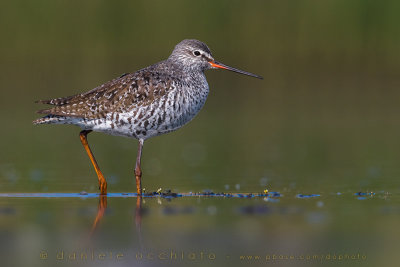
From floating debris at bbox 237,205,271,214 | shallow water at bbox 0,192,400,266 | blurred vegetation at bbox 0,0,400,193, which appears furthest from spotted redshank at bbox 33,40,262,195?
blurred vegetation at bbox 0,0,400,193

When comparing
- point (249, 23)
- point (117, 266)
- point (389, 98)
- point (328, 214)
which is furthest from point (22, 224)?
point (249, 23)

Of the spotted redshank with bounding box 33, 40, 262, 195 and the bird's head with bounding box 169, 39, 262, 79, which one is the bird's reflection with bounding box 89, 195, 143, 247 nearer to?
the spotted redshank with bounding box 33, 40, 262, 195

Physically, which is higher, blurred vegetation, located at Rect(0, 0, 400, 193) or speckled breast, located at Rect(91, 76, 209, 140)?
blurred vegetation, located at Rect(0, 0, 400, 193)

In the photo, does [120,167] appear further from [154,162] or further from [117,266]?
[117,266]

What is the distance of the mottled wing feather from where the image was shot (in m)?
10.2

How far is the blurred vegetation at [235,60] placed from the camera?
16.7m

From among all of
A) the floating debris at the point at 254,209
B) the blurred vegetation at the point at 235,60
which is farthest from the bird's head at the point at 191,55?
the blurred vegetation at the point at 235,60

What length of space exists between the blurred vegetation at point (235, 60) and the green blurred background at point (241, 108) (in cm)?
4

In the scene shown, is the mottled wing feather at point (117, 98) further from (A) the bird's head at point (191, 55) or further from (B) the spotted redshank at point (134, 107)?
(A) the bird's head at point (191, 55)

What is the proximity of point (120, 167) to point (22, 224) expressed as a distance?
4.85 metres

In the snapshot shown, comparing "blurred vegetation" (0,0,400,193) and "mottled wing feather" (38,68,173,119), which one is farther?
"blurred vegetation" (0,0,400,193)

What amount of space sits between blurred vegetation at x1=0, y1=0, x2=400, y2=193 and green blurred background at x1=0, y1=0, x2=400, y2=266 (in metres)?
0.04

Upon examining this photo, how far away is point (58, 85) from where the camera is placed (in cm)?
2188

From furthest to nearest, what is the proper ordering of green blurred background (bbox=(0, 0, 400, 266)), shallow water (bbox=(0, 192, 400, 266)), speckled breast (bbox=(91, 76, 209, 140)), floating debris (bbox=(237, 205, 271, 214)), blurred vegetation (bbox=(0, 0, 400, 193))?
blurred vegetation (bbox=(0, 0, 400, 193))
speckled breast (bbox=(91, 76, 209, 140))
green blurred background (bbox=(0, 0, 400, 266))
floating debris (bbox=(237, 205, 271, 214))
shallow water (bbox=(0, 192, 400, 266))
